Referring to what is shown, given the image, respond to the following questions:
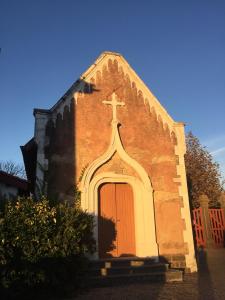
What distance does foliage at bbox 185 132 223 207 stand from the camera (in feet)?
91.7

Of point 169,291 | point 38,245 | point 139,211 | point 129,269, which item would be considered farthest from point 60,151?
point 169,291

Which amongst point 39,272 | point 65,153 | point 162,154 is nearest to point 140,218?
point 162,154

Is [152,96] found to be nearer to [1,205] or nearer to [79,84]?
[79,84]

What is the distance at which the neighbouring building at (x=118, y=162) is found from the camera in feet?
31.0

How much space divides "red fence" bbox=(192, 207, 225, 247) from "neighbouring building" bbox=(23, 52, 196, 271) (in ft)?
26.5

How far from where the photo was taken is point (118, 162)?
1012cm

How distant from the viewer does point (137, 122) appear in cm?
1085

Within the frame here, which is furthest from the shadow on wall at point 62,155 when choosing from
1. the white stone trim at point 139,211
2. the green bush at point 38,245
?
the green bush at point 38,245

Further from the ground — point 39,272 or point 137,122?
point 137,122

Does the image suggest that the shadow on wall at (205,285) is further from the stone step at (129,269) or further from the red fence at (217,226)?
the red fence at (217,226)

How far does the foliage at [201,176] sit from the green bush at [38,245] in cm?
2187

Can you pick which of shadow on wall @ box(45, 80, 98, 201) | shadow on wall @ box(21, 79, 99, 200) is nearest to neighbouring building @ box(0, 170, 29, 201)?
shadow on wall @ box(21, 79, 99, 200)

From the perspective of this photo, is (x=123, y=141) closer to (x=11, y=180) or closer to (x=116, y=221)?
(x=116, y=221)

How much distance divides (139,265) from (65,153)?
421 cm
